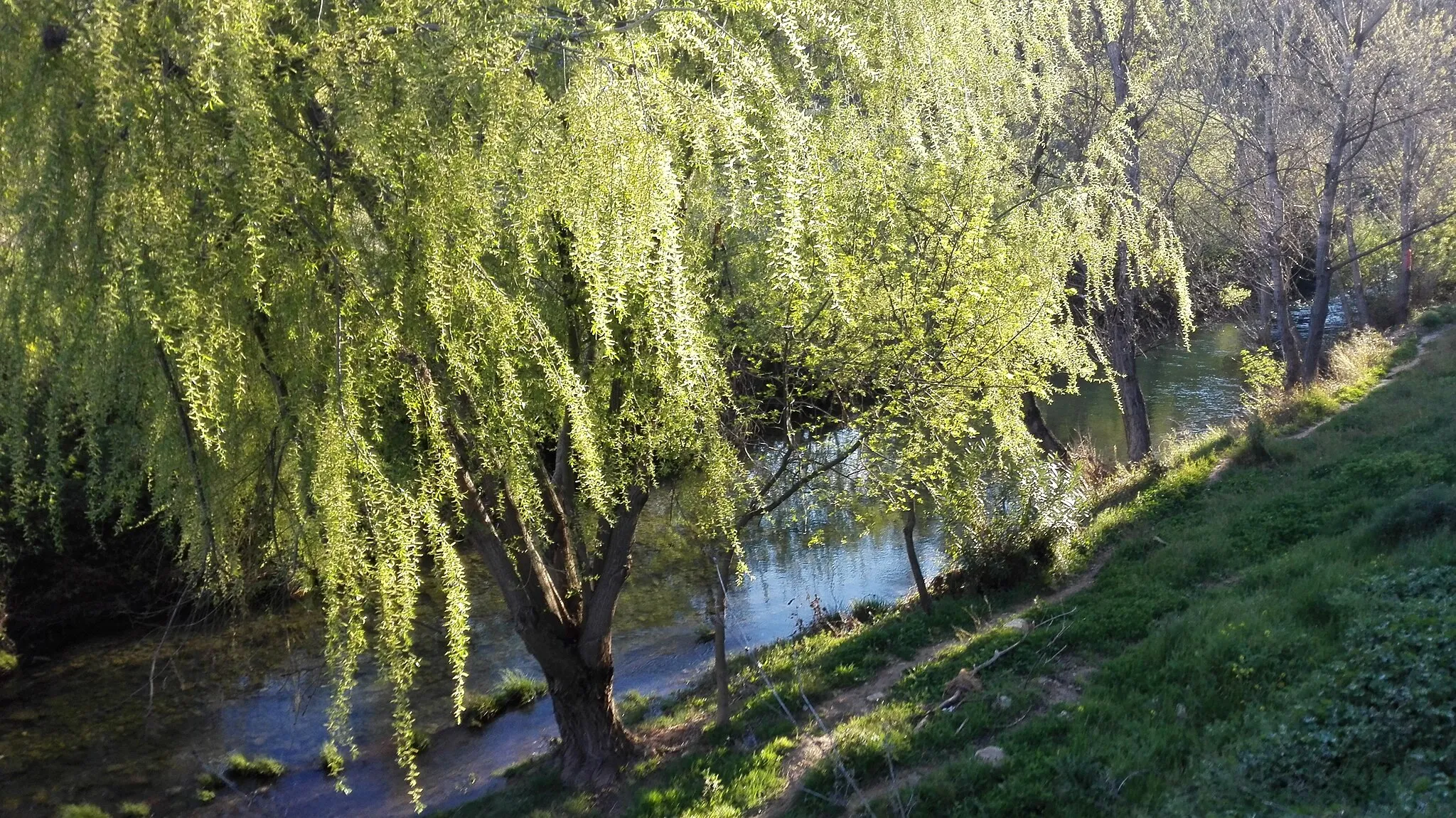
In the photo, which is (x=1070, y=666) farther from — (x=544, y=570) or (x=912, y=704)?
(x=544, y=570)

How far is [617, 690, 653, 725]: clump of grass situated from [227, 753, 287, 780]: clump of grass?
3688 millimetres

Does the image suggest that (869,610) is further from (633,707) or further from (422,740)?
(422,740)

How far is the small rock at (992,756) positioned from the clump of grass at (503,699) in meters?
6.75

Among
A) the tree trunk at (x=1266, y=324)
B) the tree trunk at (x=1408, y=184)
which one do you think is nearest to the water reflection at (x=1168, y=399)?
the tree trunk at (x=1266, y=324)

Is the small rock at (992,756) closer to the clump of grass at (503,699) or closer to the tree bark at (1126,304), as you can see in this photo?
the clump of grass at (503,699)

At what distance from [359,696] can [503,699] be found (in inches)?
74.8

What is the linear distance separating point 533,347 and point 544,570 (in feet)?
12.4

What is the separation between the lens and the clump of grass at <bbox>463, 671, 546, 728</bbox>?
11039 mm

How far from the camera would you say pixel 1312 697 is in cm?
522

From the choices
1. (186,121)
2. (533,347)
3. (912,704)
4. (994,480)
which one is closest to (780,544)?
(994,480)

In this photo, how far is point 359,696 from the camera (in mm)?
11711

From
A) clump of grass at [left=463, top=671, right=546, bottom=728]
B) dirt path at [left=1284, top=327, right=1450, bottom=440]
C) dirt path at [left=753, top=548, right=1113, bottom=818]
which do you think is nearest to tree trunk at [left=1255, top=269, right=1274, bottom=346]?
dirt path at [left=1284, top=327, right=1450, bottom=440]

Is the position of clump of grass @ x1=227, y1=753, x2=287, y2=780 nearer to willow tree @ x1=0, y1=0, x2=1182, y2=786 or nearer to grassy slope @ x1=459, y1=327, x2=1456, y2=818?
grassy slope @ x1=459, y1=327, x2=1456, y2=818

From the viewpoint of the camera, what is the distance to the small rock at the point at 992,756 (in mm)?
5805
